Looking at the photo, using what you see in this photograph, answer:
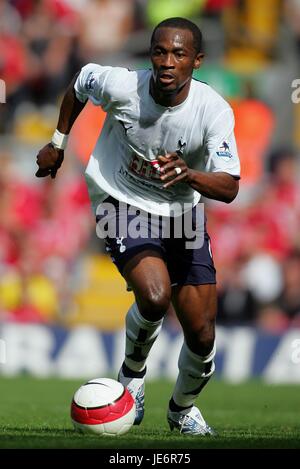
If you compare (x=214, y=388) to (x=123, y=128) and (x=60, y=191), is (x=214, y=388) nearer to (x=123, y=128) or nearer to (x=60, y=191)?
(x=60, y=191)

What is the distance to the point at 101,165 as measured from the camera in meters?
7.60

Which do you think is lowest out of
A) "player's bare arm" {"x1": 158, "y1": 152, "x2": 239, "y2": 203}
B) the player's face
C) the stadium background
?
the stadium background

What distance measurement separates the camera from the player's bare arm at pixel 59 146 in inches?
294

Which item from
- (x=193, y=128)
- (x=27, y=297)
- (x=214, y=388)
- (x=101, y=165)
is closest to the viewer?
(x=193, y=128)

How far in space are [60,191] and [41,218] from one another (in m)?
0.47

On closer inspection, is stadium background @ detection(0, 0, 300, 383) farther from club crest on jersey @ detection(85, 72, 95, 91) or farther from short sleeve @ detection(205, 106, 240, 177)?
short sleeve @ detection(205, 106, 240, 177)

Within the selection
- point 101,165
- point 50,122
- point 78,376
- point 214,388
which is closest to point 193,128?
point 101,165

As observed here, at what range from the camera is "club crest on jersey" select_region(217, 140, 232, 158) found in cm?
683

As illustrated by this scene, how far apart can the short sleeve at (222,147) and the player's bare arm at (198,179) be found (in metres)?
0.07

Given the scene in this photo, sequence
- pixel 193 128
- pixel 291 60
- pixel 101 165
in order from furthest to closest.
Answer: pixel 291 60
pixel 101 165
pixel 193 128

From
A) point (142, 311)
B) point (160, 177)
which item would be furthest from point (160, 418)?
point (160, 177)

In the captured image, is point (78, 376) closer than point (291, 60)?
Yes

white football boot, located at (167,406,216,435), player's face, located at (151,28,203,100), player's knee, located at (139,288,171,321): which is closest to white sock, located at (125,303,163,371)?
player's knee, located at (139,288,171,321)

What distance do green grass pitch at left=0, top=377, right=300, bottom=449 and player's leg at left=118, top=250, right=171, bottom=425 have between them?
1.16 feet
